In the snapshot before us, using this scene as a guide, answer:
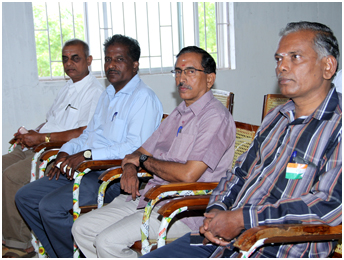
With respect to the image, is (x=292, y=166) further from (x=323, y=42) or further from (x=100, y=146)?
(x=100, y=146)

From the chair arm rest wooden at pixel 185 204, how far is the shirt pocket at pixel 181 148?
1.01 feet

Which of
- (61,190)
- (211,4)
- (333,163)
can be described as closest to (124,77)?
(61,190)

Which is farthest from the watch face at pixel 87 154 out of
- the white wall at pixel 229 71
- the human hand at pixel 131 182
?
the white wall at pixel 229 71

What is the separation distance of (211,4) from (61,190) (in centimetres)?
299

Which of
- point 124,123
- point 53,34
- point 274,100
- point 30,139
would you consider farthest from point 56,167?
point 53,34

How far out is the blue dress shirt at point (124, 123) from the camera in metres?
2.36

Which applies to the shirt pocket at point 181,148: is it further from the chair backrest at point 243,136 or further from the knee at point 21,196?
the knee at point 21,196

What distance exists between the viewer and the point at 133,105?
2404mm

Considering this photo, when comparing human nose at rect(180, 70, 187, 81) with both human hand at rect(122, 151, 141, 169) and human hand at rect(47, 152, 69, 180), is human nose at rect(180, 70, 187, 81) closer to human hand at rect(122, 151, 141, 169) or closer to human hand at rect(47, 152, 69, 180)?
human hand at rect(122, 151, 141, 169)

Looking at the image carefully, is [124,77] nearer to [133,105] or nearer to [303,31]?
[133,105]

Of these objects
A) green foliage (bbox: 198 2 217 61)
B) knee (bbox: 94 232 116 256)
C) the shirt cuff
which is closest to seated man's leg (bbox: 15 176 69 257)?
knee (bbox: 94 232 116 256)

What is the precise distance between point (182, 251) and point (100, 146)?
1.23 m

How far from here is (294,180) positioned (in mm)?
1346

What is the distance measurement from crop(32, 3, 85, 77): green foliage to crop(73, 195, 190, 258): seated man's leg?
229 cm
